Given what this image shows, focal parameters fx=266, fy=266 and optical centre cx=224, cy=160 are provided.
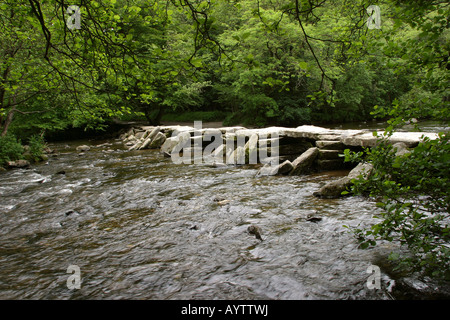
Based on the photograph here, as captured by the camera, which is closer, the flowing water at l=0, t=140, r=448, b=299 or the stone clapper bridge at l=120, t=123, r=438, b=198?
the flowing water at l=0, t=140, r=448, b=299

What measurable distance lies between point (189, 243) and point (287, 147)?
7.06m

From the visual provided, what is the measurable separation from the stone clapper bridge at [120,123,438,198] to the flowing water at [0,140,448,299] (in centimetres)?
56

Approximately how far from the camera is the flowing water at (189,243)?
112 inches

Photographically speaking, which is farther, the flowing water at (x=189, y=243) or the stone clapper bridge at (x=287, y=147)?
the stone clapper bridge at (x=287, y=147)

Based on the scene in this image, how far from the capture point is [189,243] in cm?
388

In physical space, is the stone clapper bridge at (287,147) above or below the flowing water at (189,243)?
above

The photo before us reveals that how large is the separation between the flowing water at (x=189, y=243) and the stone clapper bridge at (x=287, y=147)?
22.1 inches

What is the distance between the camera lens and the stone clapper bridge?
6.24 metres

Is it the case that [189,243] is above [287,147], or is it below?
below

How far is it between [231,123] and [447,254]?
2235 cm

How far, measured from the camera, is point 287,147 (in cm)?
1009

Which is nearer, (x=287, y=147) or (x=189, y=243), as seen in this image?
(x=189, y=243)
